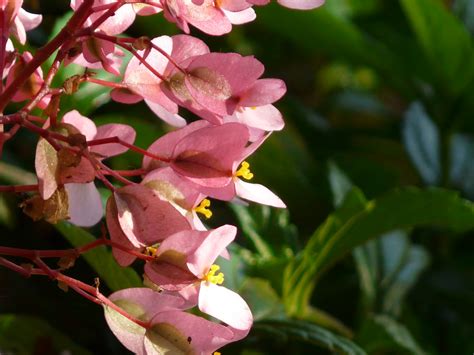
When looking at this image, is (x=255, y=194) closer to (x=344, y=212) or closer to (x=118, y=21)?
(x=118, y=21)

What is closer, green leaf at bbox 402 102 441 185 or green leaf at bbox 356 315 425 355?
green leaf at bbox 356 315 425 355

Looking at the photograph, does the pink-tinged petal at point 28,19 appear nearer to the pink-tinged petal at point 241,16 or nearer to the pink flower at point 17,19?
the pink flower at point 17,19

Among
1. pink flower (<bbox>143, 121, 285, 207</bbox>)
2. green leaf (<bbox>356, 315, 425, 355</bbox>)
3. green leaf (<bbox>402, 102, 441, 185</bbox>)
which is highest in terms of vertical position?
pink flower (<bbox>143, 121, 285, 207</bbox>)

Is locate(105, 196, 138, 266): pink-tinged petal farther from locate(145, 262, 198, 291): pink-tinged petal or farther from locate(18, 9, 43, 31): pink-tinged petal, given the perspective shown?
locate(18, 9, 43, 31): pink-tinged petal

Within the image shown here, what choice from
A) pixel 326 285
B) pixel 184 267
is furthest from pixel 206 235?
pixel 326 285

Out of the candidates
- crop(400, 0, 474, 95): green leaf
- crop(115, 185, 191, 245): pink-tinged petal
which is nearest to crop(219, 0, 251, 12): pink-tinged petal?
crop(115, 185, 191, 245): pink-tinged petal
